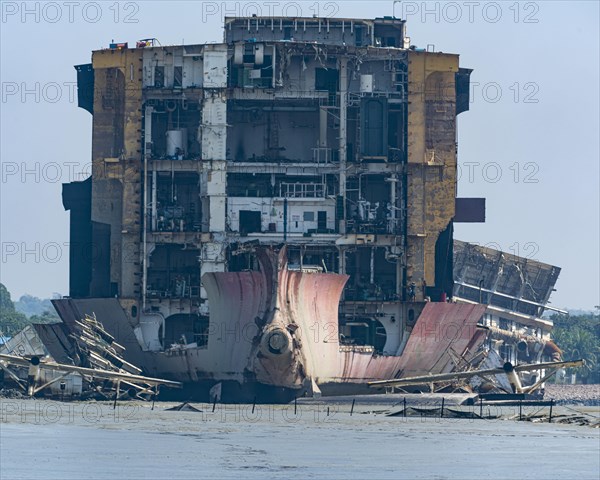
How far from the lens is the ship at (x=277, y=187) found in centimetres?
8031

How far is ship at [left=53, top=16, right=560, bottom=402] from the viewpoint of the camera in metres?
80.3

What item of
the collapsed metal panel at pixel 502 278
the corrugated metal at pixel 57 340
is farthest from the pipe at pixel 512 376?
the collapsed metal panel at pixel 502 278

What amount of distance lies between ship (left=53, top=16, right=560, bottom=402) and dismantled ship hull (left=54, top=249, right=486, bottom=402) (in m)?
0.17

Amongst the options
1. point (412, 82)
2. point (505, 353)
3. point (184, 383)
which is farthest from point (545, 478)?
point (505, 353)

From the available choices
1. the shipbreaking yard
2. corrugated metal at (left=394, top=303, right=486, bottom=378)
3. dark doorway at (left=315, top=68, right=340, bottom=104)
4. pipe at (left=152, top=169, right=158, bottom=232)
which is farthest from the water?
dark doorway at (left=315, top=68, right=340, bottom=104)

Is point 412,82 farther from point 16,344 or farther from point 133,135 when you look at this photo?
point 16,344

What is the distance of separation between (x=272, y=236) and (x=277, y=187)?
2739 mm

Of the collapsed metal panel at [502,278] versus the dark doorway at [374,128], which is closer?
the dark doorway at [374,128]

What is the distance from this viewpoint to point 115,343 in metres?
78.4

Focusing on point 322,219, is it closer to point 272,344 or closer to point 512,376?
point 512,376

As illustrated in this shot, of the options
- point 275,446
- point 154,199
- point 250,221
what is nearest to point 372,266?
point 250,221

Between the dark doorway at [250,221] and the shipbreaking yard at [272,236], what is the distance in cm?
6

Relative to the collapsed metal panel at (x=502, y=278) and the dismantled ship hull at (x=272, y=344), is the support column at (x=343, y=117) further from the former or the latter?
the collapsed metal panel at (x=502, y=278)

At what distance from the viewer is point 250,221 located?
8156 cm
